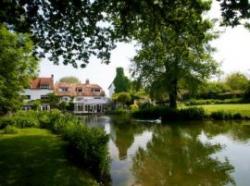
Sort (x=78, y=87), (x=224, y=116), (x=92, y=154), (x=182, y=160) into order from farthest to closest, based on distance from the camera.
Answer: (x=78, y=87) → (x=224, y=116) → (x=182, y=160) → (x=92, y=154)

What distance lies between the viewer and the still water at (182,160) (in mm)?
12352

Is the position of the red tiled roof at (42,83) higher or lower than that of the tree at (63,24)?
higher

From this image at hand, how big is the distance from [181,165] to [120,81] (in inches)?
2756

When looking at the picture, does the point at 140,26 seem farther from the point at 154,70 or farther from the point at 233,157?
the point at 154,70

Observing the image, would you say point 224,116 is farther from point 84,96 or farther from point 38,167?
point 84,96

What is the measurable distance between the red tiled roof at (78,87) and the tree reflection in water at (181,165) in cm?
5189

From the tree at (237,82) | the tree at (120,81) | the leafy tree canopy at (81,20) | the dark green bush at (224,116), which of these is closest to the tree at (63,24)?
the leafy tree canopy at (81,20)

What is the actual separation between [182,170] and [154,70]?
92.9 feet

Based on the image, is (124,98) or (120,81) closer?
(124,98)

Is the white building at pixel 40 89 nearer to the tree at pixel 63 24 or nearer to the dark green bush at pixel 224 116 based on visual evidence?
the dark green bush at pixel 224 116

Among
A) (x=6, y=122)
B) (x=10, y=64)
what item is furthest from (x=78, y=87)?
(x=10, y=64)

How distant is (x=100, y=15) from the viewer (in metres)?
11.8

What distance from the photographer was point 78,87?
7350 centimetres

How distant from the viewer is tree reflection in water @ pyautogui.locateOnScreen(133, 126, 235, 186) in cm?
1224
